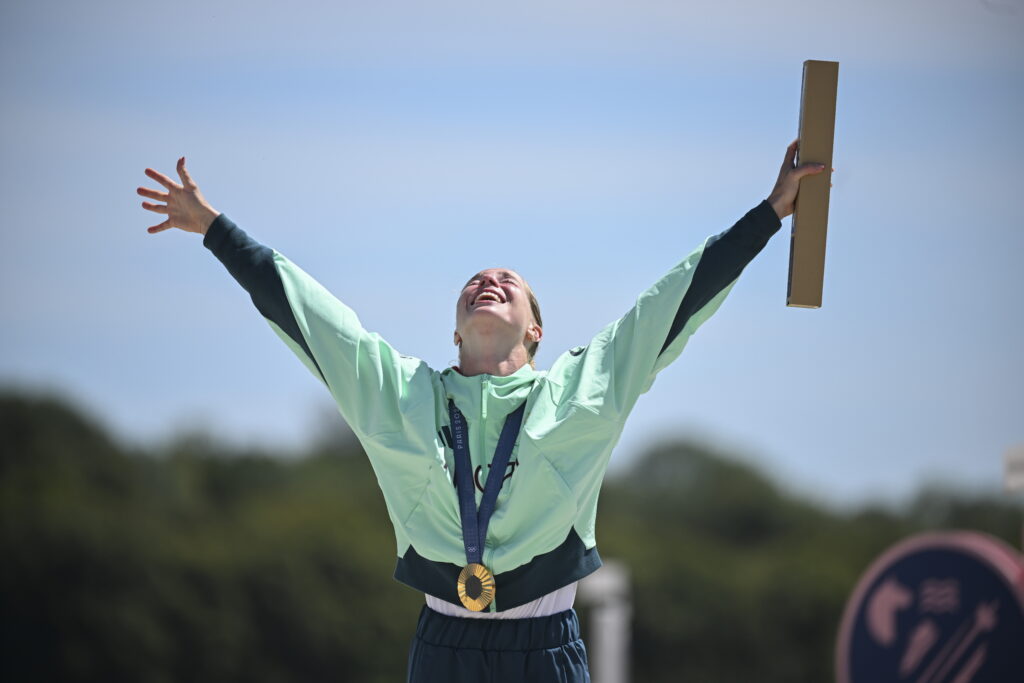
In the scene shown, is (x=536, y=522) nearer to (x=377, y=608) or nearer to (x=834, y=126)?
(x=834, y=126)

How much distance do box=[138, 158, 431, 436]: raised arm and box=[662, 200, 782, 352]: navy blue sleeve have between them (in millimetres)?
906

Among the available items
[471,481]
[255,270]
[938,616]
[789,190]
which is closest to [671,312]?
[789,190]

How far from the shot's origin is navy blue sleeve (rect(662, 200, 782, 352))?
4074 mm

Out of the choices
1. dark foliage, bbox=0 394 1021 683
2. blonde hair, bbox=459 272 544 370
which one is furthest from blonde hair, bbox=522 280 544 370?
dark foliage, bbox=0 394 1021 683

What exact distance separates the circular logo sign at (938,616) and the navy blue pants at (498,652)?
2.64m

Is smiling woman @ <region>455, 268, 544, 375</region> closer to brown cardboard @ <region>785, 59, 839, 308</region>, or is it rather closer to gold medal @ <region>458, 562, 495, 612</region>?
gold medal @ <region>458, 562, 495, 612</region>

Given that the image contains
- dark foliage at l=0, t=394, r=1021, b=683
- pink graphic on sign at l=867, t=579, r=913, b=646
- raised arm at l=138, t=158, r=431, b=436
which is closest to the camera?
raised arm at l=138, t=158, r=431, b=436

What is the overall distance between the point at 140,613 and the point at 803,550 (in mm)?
8295

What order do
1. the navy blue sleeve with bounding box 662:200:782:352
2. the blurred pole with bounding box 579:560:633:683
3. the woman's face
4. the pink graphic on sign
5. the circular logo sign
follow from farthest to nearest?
the blurred pole with bounding box 579:560:633:683
the pink graphic on sign
the circular logo sign
the woman's face
the navy blue sleeve with bounding box 662:200:782:352

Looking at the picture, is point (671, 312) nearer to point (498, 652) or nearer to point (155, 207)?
point (498, 652)

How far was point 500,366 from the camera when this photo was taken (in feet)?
14.3

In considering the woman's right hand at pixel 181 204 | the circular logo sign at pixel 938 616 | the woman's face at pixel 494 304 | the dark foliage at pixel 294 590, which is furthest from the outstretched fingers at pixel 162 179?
the dark foliage at pixel 294 590

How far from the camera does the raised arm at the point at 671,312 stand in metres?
4.07

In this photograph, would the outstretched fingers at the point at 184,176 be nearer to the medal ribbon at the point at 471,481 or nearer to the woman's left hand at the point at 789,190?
the medal ribbon at the point at 471,481
